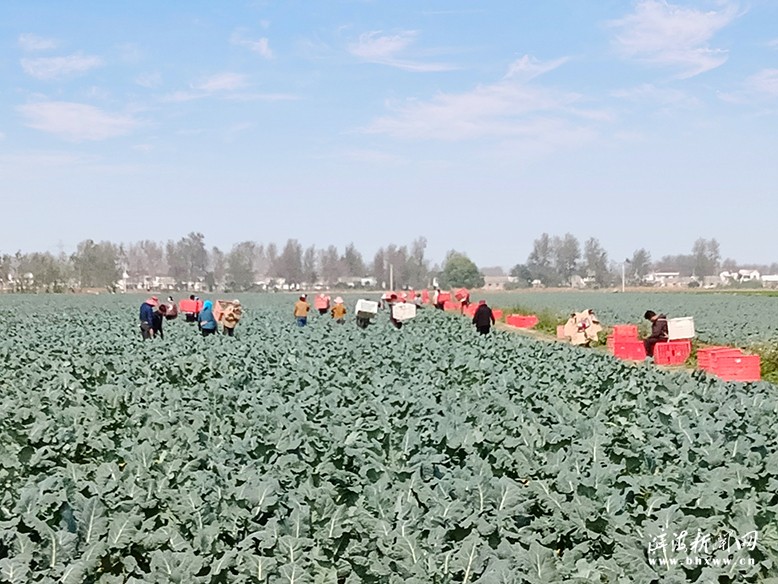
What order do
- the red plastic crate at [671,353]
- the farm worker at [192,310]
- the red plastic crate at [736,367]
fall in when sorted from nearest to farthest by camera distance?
the red plastic crate at [736,367] < the red plastic crate at [671,353] < the farm worker at [192,310]

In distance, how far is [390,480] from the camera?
5828 mm

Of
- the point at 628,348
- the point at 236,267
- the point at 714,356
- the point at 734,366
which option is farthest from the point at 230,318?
the point at 236,267

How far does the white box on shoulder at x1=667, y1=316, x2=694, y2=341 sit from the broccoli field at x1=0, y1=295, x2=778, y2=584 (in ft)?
30.7

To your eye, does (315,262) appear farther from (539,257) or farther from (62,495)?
(62,495)

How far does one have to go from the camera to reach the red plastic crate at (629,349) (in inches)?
Result: 833

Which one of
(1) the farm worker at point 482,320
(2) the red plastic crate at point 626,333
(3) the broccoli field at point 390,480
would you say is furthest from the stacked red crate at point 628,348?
(3) the broccoli field at point 390,480

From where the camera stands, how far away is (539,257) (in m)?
143

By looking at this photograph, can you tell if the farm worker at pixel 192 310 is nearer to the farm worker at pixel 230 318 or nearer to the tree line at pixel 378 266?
the farm worker at pixel 230 318

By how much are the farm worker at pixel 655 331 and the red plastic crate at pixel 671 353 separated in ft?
0.47

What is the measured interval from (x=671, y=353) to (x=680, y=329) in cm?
100

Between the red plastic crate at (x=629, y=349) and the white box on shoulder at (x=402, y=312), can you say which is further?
the white box on shoulder at (x=402, y=312)

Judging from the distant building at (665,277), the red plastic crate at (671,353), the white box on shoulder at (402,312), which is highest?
the distant building at (665,277)

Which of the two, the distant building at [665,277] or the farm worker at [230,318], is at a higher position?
the distant building at [665,277]

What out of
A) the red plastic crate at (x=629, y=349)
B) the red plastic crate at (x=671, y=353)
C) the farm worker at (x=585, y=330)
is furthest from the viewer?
the farm worker at (x=585, y=330)
